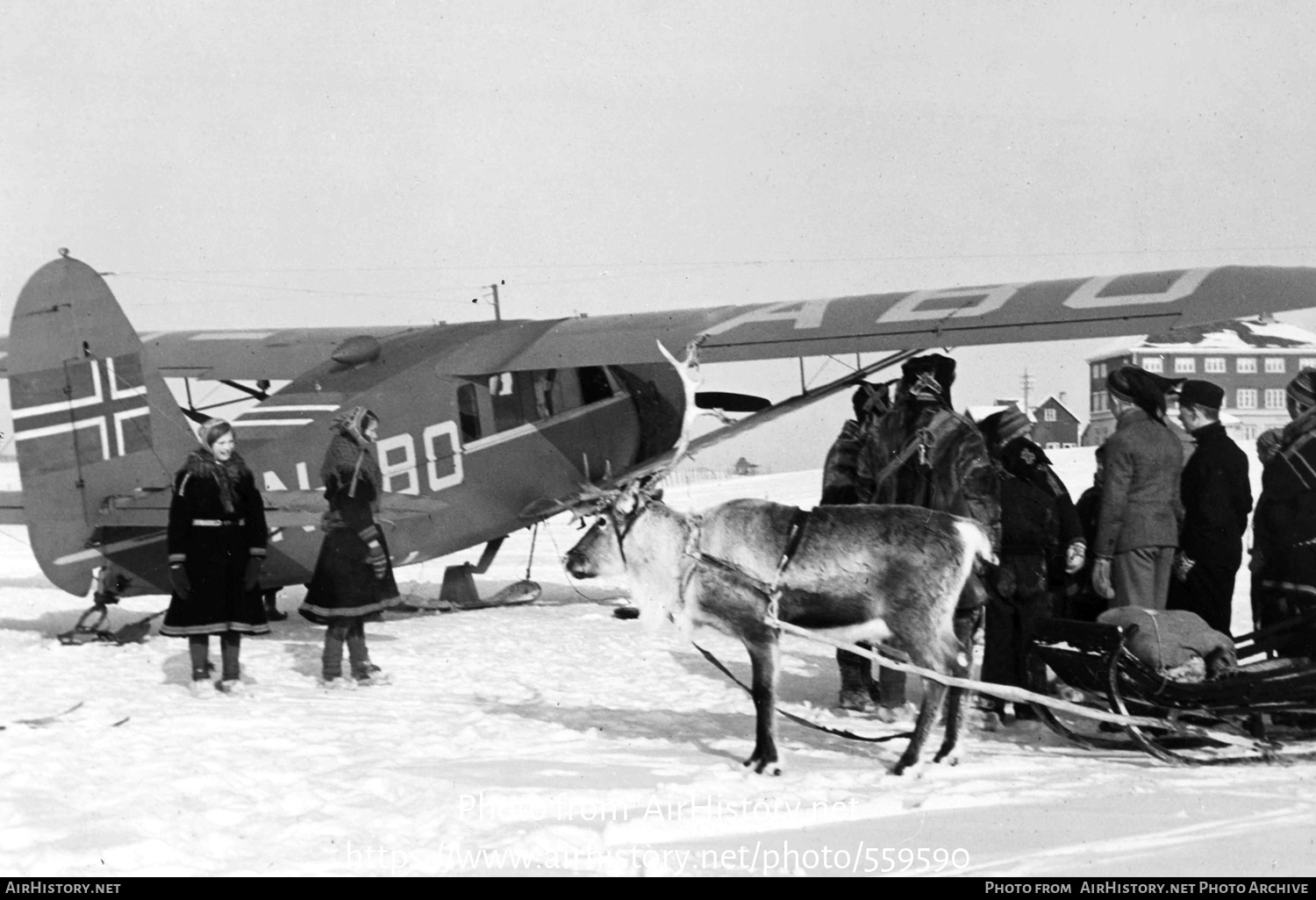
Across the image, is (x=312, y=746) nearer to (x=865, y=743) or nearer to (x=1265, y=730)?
(x=865, y=743)

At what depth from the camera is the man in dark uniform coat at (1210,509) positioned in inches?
265

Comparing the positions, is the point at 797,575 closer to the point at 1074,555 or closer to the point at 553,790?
the point at 553,790

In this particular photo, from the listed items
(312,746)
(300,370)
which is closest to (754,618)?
(312,746)

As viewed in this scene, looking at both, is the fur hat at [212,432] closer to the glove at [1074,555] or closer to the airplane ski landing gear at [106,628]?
the airplane ski landing gear at [106,628]

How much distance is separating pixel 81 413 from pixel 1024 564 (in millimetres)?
6684

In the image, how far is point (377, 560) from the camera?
8.07 meters

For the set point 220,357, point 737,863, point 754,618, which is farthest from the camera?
point 220,357

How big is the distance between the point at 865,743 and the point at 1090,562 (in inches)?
84.2

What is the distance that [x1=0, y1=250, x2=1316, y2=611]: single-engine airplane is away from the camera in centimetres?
869

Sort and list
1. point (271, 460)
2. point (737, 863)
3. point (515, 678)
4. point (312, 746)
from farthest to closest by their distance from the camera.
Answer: point (271, 460) < point (515, 678) < point (312, 746) < point (737, 863)

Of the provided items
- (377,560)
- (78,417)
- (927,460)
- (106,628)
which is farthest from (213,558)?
(927,460)

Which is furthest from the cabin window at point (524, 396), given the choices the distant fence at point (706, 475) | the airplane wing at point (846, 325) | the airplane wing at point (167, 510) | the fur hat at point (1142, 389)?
the distant fence at point (706, 475)

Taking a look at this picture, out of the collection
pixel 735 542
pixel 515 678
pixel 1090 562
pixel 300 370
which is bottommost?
pixel 515 678

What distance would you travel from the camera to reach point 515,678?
815cm
